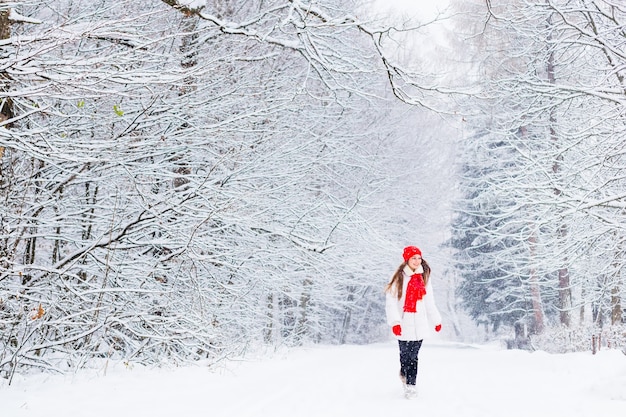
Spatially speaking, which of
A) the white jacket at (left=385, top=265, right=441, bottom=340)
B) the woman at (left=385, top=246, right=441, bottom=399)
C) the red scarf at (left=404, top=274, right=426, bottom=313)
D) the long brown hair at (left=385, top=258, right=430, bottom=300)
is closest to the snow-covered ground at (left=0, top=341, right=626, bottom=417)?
the woman at (left=385, top=246, right=441, bottom=399)

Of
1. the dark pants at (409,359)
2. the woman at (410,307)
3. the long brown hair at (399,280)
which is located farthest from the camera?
the long brown hair at (399,280)

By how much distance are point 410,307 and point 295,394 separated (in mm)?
1666

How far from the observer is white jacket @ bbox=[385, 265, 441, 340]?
A: 22.2 feet

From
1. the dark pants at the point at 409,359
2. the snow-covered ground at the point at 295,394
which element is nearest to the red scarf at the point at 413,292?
the dark pants at the point at 409,359

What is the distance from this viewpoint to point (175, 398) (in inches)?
220

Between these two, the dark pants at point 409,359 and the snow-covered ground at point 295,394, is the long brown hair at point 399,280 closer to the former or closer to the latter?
the dark pants at point 409,359

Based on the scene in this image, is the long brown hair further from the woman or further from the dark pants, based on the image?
the dark pants

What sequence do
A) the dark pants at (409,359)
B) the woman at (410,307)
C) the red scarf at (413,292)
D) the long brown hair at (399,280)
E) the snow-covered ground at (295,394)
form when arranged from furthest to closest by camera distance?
the long brown hair at (399,280) < the red scarf at (413,292) < the woman at (410,307) < the dark pants at (409,359) < the snow-covered ground at (295,394)

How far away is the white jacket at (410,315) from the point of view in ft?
22.2

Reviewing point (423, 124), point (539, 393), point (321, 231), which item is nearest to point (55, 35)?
point (539, 393)

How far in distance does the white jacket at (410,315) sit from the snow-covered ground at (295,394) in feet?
2.31

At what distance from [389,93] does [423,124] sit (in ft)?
15.4

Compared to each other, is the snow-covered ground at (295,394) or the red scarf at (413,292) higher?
the red scarf at (413,292)

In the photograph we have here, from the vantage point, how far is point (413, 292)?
6.96 metres
